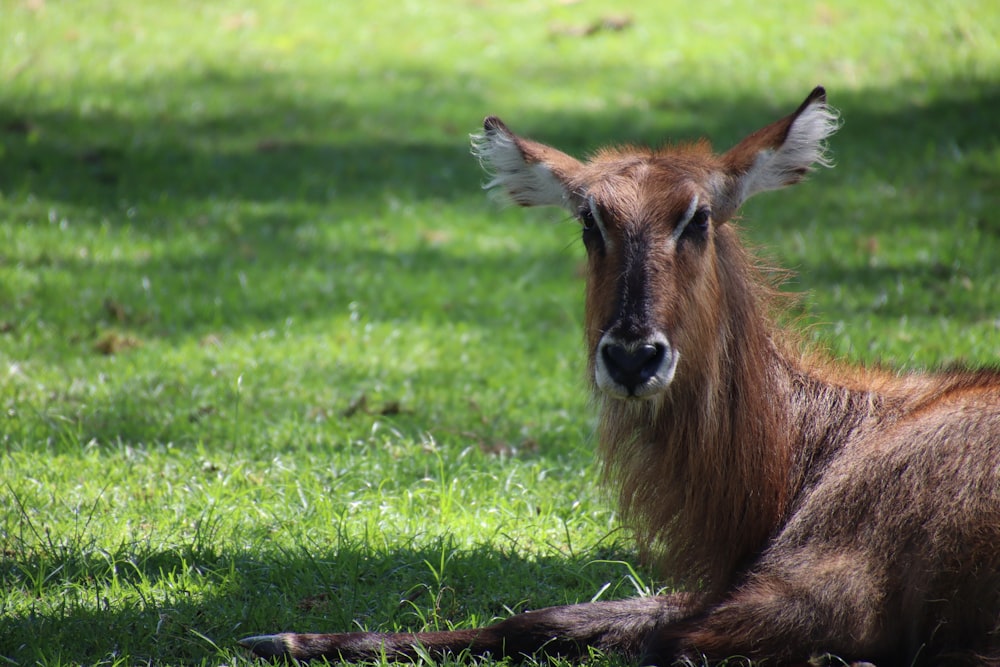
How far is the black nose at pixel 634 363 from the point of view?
328cm

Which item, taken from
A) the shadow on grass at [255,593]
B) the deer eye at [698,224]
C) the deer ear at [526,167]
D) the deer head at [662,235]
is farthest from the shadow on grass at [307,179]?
the deer eye at [698,224]

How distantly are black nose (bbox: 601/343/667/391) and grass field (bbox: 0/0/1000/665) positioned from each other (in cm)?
103

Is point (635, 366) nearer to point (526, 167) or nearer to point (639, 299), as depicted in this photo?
point (639, 299)

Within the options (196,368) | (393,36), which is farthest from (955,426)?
(393,36)

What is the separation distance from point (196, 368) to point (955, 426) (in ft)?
14.0

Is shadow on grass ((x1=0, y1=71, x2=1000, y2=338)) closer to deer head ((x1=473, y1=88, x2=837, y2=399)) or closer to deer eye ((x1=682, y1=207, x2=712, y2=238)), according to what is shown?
deer head ((x1=473, y1=88, x2=837, y2=399))

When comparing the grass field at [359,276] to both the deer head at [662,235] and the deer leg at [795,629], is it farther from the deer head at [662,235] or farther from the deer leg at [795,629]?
the deer leg at [795,629]

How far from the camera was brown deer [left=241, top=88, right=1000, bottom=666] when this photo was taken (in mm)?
3205

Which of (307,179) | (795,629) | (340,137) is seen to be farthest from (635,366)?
(340,137)

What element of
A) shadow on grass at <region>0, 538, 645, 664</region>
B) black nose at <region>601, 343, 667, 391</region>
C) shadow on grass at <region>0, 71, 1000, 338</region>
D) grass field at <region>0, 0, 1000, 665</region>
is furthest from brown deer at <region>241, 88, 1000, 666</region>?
→ shadow on grass at <region>0, 71, 1000, 338</region>

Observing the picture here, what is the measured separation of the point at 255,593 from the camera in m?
3.88

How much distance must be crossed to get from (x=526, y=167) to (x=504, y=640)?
1.76 m

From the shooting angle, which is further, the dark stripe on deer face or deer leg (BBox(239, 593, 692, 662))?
deer leg (BBox(239, 593, 692, 662))

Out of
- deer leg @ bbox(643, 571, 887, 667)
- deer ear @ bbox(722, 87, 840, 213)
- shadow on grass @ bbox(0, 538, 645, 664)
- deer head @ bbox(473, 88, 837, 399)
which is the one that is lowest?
shadow on grass @ bbox(0, 538, 645, 664)
